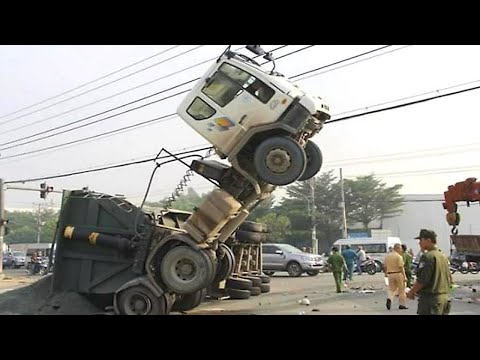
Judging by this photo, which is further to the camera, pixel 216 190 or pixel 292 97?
pixel 216 190

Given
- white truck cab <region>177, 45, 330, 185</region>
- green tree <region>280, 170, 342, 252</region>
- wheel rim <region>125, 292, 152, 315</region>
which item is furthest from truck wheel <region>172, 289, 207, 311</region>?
green tree <region>280, 170, 342, 252</region>

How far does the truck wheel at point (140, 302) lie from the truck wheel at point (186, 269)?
1.22 ft

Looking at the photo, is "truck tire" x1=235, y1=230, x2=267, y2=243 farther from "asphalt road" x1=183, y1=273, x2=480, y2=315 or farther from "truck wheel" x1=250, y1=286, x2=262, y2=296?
"asphalt road" x1=183, y1=273, x2=480, y2=315

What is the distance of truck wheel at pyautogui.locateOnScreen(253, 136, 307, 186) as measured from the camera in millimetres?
9000

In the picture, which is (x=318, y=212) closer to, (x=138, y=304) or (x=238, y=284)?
(x=238, y=284)

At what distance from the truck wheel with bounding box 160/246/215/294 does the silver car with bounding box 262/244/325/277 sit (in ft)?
45.3

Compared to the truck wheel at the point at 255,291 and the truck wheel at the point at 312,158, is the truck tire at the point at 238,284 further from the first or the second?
the truck wheel at the point at 312,158

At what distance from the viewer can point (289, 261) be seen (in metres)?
23.0

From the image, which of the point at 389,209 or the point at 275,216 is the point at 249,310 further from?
the point at 389,209

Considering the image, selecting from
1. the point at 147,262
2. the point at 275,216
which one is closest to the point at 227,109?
the point at 147,262

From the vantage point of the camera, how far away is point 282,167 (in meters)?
9.07

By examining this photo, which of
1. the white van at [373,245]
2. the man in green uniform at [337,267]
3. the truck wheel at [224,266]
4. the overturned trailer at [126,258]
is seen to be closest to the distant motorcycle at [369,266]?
the white van at [373,245]

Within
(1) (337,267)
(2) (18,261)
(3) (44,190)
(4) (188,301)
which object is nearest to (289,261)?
(1) (337,267)

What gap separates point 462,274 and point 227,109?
17.3 metres
